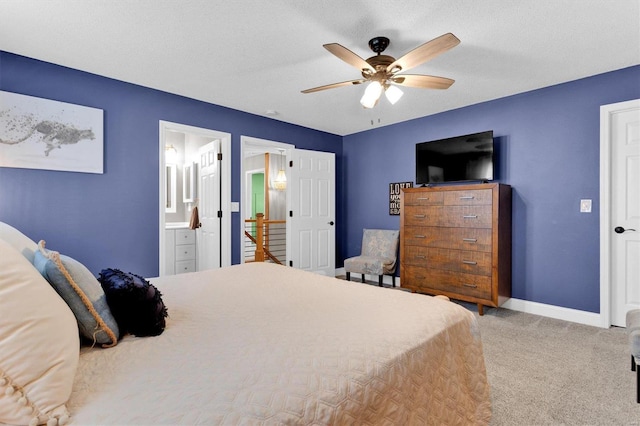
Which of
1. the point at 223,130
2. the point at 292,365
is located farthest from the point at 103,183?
the point at 292,365

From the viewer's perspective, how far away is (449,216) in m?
3.72

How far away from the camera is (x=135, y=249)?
3.39 m

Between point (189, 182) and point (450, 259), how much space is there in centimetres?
435

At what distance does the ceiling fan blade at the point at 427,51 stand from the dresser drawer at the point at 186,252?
13.0 feet

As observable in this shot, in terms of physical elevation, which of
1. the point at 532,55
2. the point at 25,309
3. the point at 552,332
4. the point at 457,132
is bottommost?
the point at 552,332

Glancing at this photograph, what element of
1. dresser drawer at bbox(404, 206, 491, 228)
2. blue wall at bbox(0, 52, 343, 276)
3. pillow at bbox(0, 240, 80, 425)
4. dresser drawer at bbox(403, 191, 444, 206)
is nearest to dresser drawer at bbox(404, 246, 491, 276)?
dresser drawer at bbox(404, 206, 491, 228)

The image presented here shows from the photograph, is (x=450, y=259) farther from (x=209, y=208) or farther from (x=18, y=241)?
(x=18, y=241)

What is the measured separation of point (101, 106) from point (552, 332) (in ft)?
15.9

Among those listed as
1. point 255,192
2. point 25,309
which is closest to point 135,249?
point 25,309

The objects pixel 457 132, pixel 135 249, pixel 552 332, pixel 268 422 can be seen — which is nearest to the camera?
pixel 268 422

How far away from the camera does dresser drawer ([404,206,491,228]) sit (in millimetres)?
3457

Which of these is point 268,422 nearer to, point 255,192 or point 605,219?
point 605,219

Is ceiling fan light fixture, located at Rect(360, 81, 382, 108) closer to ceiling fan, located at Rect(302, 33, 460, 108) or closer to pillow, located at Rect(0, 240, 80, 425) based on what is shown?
ceiling fan, located at Rect(302, 33, 460, 108)

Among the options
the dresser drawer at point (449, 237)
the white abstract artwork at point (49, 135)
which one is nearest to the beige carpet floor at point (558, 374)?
the dresser drawer at point (449, 237)
